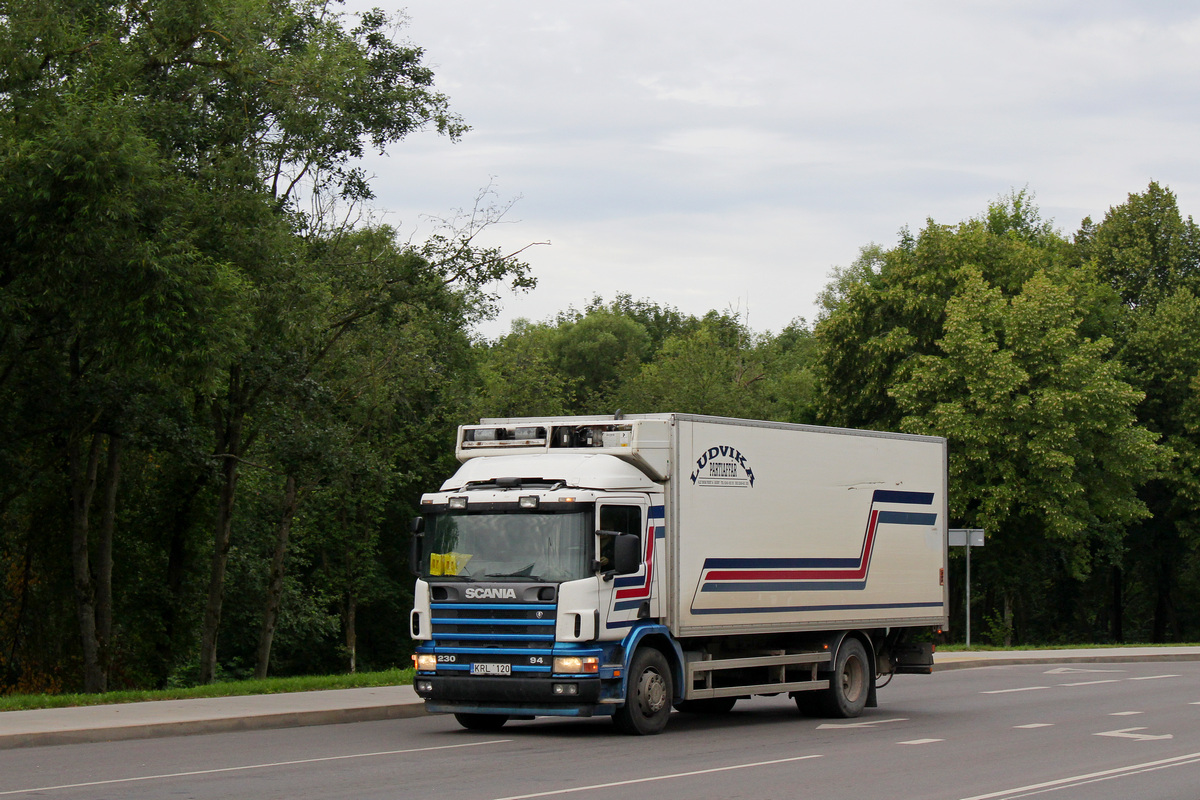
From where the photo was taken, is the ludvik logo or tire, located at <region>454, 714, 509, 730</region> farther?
tire, located at <region>454, 714, 509, 730</region>

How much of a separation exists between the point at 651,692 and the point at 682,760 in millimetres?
2126

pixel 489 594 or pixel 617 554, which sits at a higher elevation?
pixel 617 554

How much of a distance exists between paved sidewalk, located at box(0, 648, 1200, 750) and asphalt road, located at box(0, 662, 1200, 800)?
0.33 m

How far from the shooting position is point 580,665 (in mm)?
13719

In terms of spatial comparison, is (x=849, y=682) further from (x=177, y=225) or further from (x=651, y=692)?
(x=177, y=225)

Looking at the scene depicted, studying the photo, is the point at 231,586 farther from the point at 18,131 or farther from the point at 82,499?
the point at 18,131

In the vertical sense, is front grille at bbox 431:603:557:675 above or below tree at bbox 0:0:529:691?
below

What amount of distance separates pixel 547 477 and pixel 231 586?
989 inches

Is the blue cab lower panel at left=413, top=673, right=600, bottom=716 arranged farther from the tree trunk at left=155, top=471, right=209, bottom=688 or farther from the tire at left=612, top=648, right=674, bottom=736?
the tree trunk at left=155, top=471, right=209, bottom=688

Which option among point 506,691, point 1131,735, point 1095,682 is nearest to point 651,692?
point 506,691

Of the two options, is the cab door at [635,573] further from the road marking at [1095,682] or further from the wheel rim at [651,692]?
the road marking at [1095,682]

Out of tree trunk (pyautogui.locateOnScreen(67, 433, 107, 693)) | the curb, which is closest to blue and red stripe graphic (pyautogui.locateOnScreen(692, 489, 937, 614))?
the curb

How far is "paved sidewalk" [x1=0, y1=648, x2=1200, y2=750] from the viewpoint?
14062 millimetres

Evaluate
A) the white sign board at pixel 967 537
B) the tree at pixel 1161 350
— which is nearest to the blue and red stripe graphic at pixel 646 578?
the white sign board at pixel 967 537
